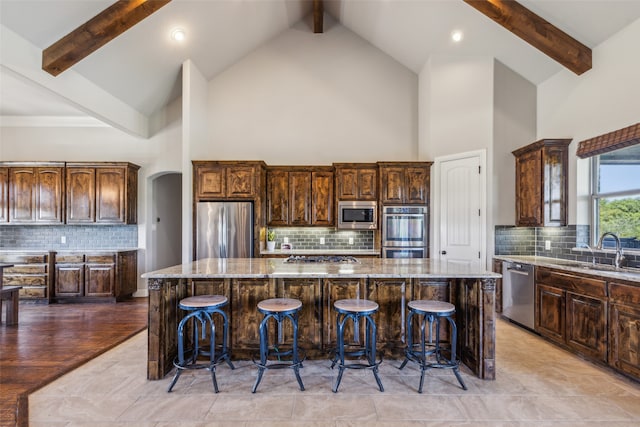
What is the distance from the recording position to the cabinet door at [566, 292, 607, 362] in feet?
9.93

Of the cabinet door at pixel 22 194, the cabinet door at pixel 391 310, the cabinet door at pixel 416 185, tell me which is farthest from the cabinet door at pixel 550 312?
the cabinet door at pixel 22 194

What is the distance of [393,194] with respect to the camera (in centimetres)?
538

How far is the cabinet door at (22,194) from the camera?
5633 mm

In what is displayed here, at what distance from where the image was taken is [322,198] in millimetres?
5598

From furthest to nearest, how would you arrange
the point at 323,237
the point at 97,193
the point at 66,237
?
the point at 66,237 → the point at 323,237 → the point at 97,193

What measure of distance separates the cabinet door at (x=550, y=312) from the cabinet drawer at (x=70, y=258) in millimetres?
6794

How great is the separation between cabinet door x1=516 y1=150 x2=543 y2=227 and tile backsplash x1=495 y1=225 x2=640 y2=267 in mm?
263

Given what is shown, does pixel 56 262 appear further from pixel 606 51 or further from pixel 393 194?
pixel 606 51

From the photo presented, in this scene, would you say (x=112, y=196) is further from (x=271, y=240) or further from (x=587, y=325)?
(x=587, y=325)

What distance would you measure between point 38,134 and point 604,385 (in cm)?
884

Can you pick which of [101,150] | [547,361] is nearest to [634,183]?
[547,361]

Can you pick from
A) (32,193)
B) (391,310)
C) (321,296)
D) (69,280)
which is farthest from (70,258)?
(391,310)

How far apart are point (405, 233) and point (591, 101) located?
2900 millimetres

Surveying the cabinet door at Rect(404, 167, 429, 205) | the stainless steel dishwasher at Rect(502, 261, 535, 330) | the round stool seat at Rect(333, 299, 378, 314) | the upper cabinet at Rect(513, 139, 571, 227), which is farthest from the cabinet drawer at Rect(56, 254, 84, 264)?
the upper cabinet at Rect(513, 139, 571, 227)
